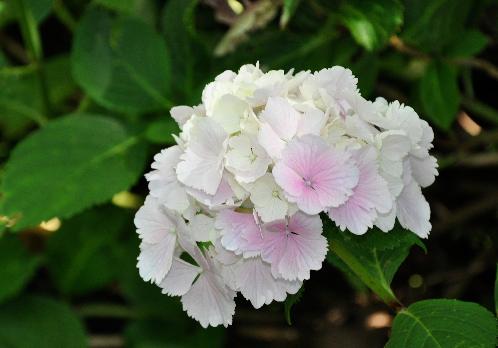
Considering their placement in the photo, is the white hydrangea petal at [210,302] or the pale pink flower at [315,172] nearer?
the pale pink flower at [315,172]

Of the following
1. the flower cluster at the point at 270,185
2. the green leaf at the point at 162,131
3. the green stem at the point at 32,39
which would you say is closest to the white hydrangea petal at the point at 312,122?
the flower cluster at the point at 270,185


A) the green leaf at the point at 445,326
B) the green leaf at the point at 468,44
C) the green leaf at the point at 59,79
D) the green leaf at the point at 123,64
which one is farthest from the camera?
the green leaf at the point at 59,79

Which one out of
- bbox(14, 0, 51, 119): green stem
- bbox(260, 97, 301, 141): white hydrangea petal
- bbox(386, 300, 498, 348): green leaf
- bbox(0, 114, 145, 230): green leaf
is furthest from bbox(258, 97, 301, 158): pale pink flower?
bbox(14, 0, 51, 119): green stem

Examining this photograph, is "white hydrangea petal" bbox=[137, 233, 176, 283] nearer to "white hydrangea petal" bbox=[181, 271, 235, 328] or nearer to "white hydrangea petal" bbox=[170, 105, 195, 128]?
"white hydrangea petal" bbox=[181, 271, 235, 328]

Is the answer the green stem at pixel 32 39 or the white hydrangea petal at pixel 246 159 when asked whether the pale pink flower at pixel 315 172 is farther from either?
the green stem at pixel 32 39

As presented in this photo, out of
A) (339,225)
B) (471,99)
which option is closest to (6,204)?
(339,225)

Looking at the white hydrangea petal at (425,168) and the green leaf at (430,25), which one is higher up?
the white hydrangea petal at (425,168)
